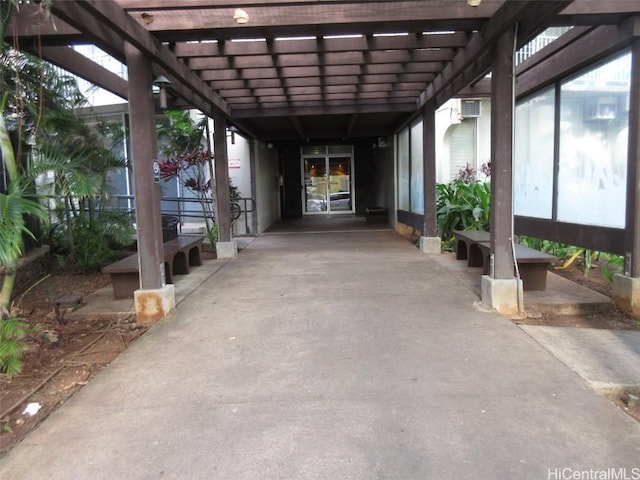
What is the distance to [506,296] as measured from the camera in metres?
5.00

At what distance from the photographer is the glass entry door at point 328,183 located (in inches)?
730

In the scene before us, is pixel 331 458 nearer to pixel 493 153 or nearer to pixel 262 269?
pixel 493 153

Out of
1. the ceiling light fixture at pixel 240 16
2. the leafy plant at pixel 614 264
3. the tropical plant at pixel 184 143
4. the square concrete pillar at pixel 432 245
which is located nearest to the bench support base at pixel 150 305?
the ceiling light fixture at pixel 240 16

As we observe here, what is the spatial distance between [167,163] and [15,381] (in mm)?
6523

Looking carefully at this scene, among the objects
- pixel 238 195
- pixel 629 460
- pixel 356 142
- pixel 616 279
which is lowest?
pixel 629 460

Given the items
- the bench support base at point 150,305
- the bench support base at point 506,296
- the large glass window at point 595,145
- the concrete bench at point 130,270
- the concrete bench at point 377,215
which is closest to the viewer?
the bench support base at point 506,296

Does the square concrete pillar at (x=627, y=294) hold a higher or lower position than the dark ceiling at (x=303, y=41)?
lower

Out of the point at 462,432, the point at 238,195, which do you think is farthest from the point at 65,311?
the point at 238,195

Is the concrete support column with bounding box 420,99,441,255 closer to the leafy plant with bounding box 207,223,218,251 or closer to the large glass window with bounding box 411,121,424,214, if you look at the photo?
the large glass window with bounding box 411,121,424,214

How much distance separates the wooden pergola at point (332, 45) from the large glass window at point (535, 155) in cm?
35

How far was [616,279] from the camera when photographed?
16.7 feet

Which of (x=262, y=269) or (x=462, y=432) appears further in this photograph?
(x=262, y=269)

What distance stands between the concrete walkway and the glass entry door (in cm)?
1364

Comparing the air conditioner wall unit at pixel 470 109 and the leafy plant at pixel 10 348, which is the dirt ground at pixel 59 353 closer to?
the leafy plant at pixel 10 348
